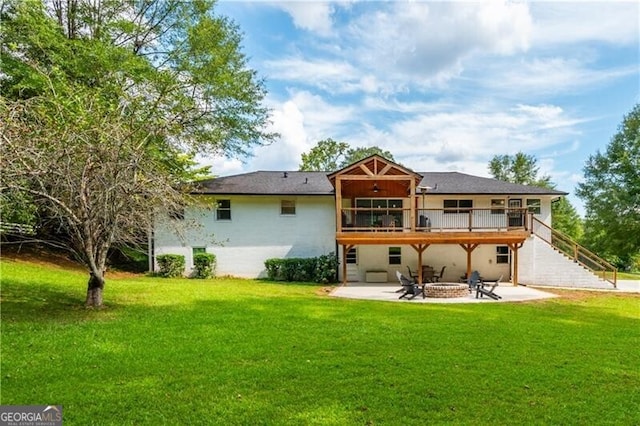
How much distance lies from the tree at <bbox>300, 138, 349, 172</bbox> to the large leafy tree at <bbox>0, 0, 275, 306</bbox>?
957 inches

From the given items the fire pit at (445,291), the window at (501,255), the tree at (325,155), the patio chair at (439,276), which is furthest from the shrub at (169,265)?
the tree at (325,155)

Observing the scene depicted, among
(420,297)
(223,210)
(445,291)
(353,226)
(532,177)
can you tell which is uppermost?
(532,177)

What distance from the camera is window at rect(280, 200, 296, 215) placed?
19.1 m

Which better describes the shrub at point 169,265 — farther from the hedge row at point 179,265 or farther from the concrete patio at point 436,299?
the concrete patio at point 436,299

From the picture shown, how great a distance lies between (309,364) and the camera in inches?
221

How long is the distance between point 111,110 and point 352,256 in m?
13.6

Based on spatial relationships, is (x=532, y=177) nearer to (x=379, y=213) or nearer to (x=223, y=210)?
(x=379, y=213)

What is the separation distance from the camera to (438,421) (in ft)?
13.0

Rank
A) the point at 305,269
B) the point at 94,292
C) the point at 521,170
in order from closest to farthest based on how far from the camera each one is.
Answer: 1. the point at 94,292
2. the point at 305,269
3. the point at 521,170

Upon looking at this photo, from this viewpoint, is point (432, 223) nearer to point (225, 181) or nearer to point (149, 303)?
point (225, 181)

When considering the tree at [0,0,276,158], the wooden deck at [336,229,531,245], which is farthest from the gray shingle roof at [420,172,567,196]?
the tree at [0,0,276,158]

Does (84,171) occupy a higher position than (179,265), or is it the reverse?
(84,171)

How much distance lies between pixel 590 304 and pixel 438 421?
1191cm

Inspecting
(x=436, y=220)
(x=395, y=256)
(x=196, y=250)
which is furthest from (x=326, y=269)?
(x=196, y=250)
